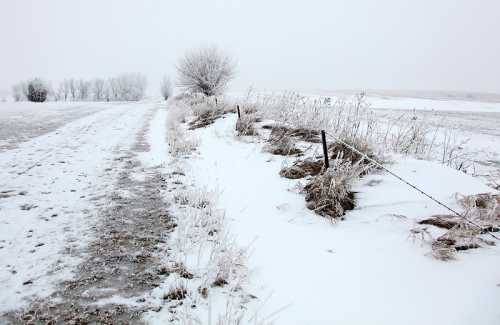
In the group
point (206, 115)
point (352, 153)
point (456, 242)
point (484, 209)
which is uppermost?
point (206, 115)

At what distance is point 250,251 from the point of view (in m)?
3.08

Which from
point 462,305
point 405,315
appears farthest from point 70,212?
point 462,305

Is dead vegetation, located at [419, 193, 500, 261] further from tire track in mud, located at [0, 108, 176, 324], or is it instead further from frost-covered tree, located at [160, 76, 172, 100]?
frost-covered tree, located at [160, 76, 172, 100]

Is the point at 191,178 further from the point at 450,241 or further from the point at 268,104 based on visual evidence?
the point at 268,104

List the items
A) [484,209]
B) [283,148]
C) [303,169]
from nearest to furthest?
[484,209] < [303,169] < [283,148]

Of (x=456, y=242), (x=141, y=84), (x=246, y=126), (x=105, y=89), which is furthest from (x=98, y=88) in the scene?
(x=456, y=242)

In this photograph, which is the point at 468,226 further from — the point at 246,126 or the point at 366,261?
the point at 246,126

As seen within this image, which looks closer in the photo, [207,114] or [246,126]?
[246,126]

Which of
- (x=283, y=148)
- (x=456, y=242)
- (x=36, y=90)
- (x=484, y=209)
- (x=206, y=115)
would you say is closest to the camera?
(x=456, y=242)

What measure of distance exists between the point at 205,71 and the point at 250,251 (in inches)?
990

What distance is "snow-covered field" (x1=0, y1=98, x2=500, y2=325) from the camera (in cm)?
224

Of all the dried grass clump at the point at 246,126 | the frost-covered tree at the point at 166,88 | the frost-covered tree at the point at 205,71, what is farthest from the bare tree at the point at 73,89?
the dried grass clump at the point at 246,126

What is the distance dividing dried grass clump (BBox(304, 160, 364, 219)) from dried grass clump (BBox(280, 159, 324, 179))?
70cm

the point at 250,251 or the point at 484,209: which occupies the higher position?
the point at 484,209
